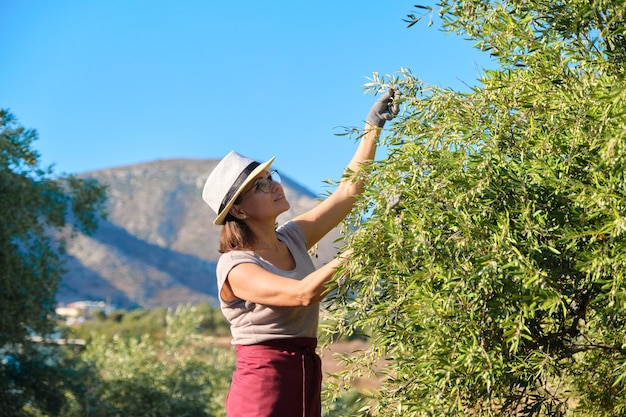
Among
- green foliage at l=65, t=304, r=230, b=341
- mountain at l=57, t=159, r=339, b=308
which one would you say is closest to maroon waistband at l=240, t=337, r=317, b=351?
green foliage at l=65, t=304, r=230, b=341

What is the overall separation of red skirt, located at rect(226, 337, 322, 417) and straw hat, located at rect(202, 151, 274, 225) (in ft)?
2.49

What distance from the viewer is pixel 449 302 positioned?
10.4ft

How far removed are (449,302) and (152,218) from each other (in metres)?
146

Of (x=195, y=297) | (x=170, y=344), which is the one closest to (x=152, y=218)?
(x=195, y=297)

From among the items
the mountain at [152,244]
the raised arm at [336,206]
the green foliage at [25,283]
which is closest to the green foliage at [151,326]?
the green foliage at [25,283]

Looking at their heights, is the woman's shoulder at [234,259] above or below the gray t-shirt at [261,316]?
above

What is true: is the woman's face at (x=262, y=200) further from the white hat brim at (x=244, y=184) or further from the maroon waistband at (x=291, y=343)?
the maroon waistband at (x=291, y=343)

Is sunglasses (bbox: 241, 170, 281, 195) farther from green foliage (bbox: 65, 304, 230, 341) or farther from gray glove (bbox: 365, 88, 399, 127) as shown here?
green foliage (bbox: 65, 304, 230, 341)

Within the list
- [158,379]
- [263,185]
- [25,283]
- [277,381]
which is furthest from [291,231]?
[158,379]

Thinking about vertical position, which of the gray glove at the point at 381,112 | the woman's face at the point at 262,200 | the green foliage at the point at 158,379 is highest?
the gray glove at the point at 381,112

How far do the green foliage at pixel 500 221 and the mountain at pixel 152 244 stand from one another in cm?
9161

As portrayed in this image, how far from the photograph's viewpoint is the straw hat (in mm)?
4486

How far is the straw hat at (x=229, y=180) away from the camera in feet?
14.7

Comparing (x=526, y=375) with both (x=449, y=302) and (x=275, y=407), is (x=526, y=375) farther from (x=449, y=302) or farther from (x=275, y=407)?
(x=275, y=407)
